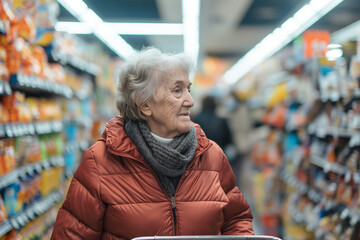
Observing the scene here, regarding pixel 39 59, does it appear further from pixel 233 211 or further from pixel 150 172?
pixel 233 211

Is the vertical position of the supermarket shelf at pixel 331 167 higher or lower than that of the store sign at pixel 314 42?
lower

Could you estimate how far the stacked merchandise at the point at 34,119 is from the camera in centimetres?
315

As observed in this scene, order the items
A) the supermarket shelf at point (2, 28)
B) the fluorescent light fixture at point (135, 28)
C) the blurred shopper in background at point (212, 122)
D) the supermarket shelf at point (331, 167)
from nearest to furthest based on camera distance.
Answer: the supermarket shelf at point (2, 28) < the supermarket shelf at point (331, 167) < the blurred shopper in background at point (212, 122) < the fluorescent light fixture at point (135, 28)

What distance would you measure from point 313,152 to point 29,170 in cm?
303

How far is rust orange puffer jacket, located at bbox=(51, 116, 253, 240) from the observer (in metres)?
1.81

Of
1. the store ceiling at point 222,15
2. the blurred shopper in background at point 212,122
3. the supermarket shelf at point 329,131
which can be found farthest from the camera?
the store ceiling at point 222,15

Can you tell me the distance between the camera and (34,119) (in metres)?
3.85

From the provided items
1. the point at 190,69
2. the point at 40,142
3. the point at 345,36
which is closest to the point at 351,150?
the point at 345,36

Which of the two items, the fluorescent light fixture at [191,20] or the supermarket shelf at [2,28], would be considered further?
the fluorescent light fixture at [191,20]

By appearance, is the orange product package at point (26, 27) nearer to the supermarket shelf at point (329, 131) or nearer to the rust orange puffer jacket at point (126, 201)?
the rust orange puffer jacket at point (126, 201)

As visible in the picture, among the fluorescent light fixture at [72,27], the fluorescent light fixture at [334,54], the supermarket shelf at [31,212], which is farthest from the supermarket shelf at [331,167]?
the fluorescent light fixture at [72,27]

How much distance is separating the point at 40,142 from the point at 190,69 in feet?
8.73

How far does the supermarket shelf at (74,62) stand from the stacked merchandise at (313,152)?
2788mm

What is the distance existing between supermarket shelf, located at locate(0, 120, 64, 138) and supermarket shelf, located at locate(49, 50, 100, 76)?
696mm
